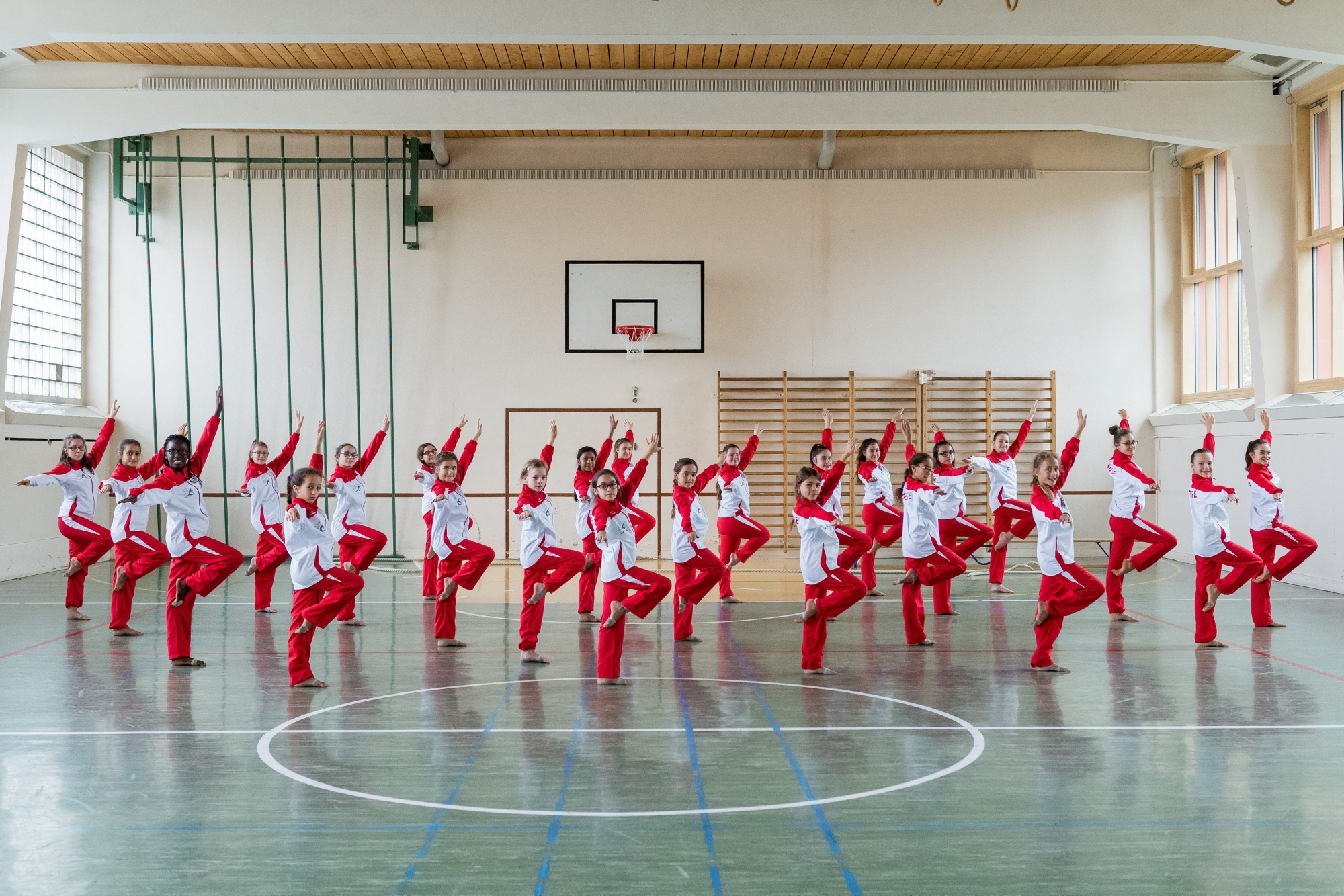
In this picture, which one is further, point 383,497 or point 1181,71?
point 383,497

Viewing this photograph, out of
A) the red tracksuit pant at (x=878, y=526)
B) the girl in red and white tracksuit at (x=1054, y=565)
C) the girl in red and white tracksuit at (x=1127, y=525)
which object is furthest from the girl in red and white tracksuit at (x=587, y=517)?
the girl in red and white tracksuit at (x=1127, y=525)

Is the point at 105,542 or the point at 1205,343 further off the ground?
the point at 1205,343

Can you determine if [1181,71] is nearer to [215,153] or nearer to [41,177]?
[215,153]

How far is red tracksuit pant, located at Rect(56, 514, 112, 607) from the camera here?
31.1 ft

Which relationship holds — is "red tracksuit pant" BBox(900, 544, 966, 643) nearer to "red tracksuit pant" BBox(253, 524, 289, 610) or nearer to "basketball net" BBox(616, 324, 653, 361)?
"red tracksuit pant" BBox(253, 524, 289, 610)

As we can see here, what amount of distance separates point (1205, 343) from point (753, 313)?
6304mm

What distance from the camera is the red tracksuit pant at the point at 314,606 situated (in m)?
6.58

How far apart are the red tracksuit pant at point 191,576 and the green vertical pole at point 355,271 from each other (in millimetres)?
7086

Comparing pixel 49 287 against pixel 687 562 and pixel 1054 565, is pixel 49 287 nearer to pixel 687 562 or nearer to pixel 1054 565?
pixel 687 562

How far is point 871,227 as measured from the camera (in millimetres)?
15305

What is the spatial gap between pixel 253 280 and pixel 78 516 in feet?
20.1

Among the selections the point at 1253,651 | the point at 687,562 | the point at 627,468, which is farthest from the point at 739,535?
the point at 1253,651

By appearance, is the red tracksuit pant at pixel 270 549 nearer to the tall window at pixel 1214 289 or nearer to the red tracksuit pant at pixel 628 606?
the red tracksuit pant at pixel 628 606

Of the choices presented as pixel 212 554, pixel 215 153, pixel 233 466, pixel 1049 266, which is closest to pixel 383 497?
pixel 233 466
